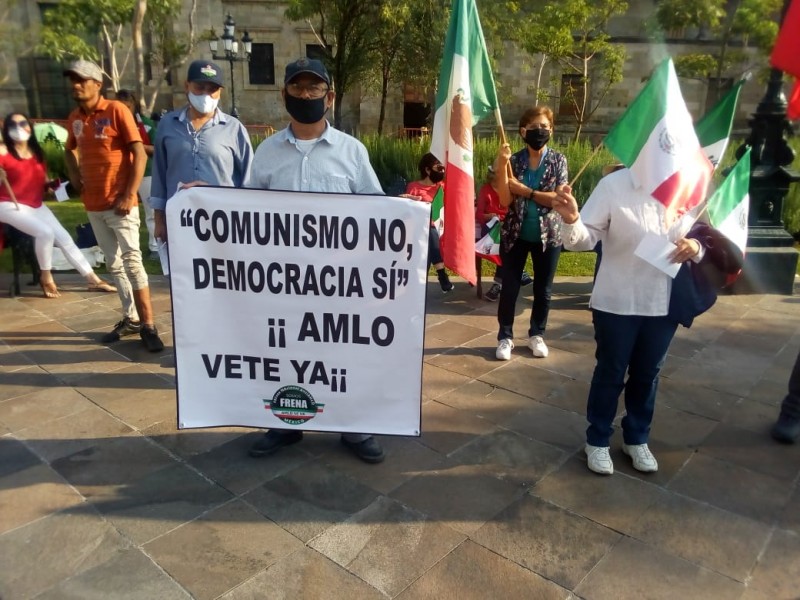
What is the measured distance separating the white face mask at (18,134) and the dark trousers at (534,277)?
5.34 metres

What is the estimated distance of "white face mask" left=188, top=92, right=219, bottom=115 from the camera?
4.21 m

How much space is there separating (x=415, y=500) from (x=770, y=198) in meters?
6.45

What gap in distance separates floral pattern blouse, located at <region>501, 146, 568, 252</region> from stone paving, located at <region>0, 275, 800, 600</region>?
40.0 inches

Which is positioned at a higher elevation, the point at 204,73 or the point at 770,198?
the point at 204,73

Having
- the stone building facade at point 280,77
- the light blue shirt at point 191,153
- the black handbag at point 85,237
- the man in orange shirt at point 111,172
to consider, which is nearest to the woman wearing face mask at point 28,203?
the black handbag at point 85,237

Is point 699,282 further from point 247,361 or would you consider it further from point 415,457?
point 247,361

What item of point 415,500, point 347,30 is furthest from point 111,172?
point 347,30

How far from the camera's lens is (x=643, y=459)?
10.8 ft

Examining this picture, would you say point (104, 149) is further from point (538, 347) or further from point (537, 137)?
point (538, 347)

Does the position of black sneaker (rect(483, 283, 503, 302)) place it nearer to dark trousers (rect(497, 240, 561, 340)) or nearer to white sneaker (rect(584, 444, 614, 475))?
dark trousers (rect(497, 240, 561, 340))

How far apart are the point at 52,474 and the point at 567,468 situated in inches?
107

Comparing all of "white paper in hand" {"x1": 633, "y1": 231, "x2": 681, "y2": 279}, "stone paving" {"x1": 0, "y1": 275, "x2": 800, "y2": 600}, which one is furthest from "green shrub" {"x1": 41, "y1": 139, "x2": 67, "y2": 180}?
"white paper in hand" {"x1": 633, "y1": 231, "x2": 681, "y2": 279}

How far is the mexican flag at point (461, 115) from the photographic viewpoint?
3.76 m

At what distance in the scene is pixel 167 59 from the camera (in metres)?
28.1
